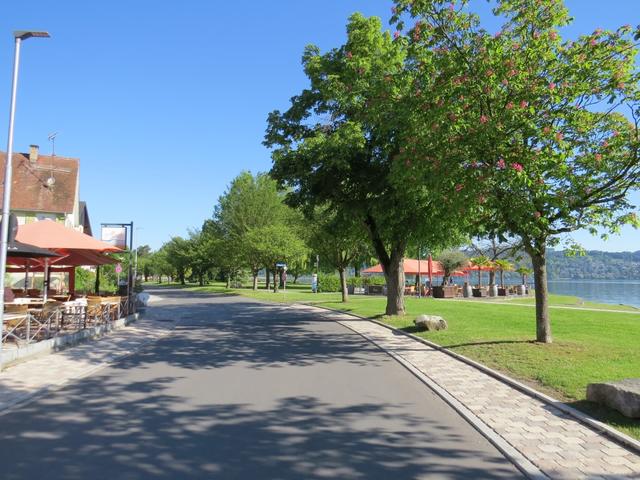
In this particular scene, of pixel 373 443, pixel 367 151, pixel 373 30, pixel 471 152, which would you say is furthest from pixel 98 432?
pixel 373 30

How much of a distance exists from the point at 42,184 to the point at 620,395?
46764 mm

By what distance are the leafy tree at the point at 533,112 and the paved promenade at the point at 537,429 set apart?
350 centimetres

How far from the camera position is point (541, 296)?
11.8 metres

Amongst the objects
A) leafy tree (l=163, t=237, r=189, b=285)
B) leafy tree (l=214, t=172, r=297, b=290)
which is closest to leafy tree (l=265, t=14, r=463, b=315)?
leafy tree (l=214, t=172, r=297, b=290)

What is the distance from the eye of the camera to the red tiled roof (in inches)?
1633

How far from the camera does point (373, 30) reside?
64.3 ft

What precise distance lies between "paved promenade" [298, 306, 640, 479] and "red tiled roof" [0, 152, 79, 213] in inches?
1572

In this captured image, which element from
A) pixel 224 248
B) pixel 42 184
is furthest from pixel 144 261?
pixel 42 184

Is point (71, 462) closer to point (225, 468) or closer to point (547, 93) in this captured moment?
point (225, 468)

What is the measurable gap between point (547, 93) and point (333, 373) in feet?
22.5

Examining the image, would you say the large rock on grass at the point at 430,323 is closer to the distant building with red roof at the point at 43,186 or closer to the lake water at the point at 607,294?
the lake water at the point at 607,294

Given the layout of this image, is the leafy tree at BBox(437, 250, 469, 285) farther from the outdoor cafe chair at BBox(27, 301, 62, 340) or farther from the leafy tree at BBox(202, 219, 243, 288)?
the outdoor cafe chair at BBox(27, 301, 62, 340)

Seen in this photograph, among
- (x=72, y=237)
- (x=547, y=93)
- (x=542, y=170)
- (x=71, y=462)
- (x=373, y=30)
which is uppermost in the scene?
(x=373, y=30)

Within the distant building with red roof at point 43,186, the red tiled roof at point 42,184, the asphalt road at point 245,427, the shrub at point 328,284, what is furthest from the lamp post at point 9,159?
the shrub at point 328,284
